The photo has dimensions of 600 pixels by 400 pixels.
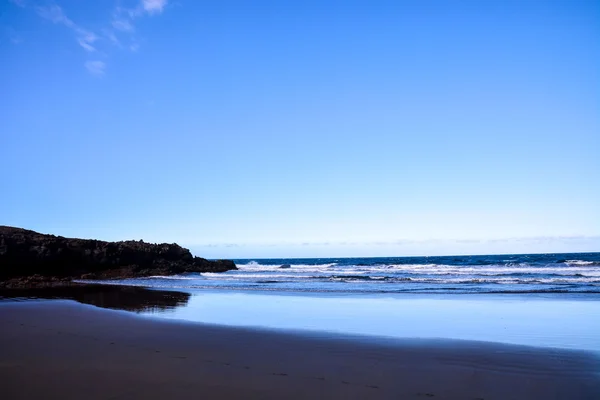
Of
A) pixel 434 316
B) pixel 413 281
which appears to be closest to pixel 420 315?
pixel 434 316

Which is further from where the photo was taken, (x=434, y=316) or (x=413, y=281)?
(x=413, y=281)

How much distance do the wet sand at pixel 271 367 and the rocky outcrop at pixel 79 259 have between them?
2196cm

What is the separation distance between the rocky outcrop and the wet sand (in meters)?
22.0

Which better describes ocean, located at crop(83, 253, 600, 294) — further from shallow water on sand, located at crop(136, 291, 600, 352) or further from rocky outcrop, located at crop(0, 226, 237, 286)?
shallow water on sand, located at crop(136, 291, 600, 352)

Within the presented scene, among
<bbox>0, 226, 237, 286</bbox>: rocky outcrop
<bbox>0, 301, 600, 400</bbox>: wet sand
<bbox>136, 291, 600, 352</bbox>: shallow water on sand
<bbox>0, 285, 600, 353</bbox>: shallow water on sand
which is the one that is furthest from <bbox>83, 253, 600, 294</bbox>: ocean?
<bbox>0, 301, 600, 400</bbox>: wet sand

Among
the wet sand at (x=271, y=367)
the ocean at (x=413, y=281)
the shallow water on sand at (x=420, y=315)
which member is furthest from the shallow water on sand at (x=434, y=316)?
the ocean at (x=413, y=281)

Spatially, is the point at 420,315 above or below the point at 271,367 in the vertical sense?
below

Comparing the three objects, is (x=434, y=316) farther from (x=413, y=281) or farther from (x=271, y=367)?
(x=413, y=281)

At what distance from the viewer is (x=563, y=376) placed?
234 inches

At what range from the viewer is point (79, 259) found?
120 ft

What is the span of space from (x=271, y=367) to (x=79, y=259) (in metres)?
36.0

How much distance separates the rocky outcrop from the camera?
103 feet

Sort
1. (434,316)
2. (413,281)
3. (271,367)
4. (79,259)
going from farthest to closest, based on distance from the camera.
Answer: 1. (79,259)
2. (413,281)
3. (434,316)
4. (271,367)

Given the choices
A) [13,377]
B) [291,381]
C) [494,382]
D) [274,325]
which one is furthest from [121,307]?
[494,382]
